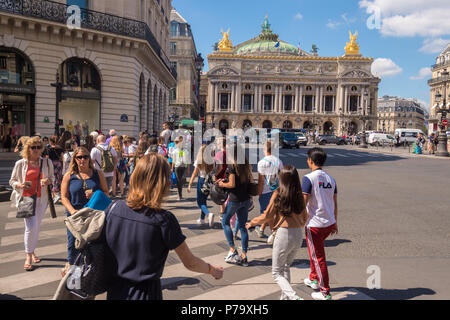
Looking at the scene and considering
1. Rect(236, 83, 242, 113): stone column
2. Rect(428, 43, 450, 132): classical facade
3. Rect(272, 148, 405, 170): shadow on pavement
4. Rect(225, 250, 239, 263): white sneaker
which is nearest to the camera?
Rect(225, 250, 239, 263): white sneaker

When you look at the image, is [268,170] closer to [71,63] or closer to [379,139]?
[71,63]

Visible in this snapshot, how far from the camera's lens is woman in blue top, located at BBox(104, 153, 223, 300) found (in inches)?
108

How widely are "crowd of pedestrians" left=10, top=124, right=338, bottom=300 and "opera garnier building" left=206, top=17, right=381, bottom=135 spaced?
9660cm

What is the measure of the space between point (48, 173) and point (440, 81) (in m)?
109

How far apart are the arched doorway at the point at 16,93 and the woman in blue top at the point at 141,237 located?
2067 cm

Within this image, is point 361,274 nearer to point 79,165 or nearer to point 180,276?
point 180,276

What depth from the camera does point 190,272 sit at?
5852mm

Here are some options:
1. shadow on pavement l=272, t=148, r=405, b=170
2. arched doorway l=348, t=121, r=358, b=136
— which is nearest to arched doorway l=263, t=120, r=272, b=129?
arched doorway l=348, t=121, r=358, b=136

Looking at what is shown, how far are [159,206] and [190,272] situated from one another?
3.33 meters

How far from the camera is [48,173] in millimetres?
6371

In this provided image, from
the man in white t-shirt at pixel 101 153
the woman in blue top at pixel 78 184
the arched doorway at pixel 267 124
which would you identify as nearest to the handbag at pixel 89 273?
the woman in blue top at pixel 78 184

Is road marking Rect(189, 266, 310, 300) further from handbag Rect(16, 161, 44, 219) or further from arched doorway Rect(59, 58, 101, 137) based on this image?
arched doorway Rect(59, 58, 101, 137)
